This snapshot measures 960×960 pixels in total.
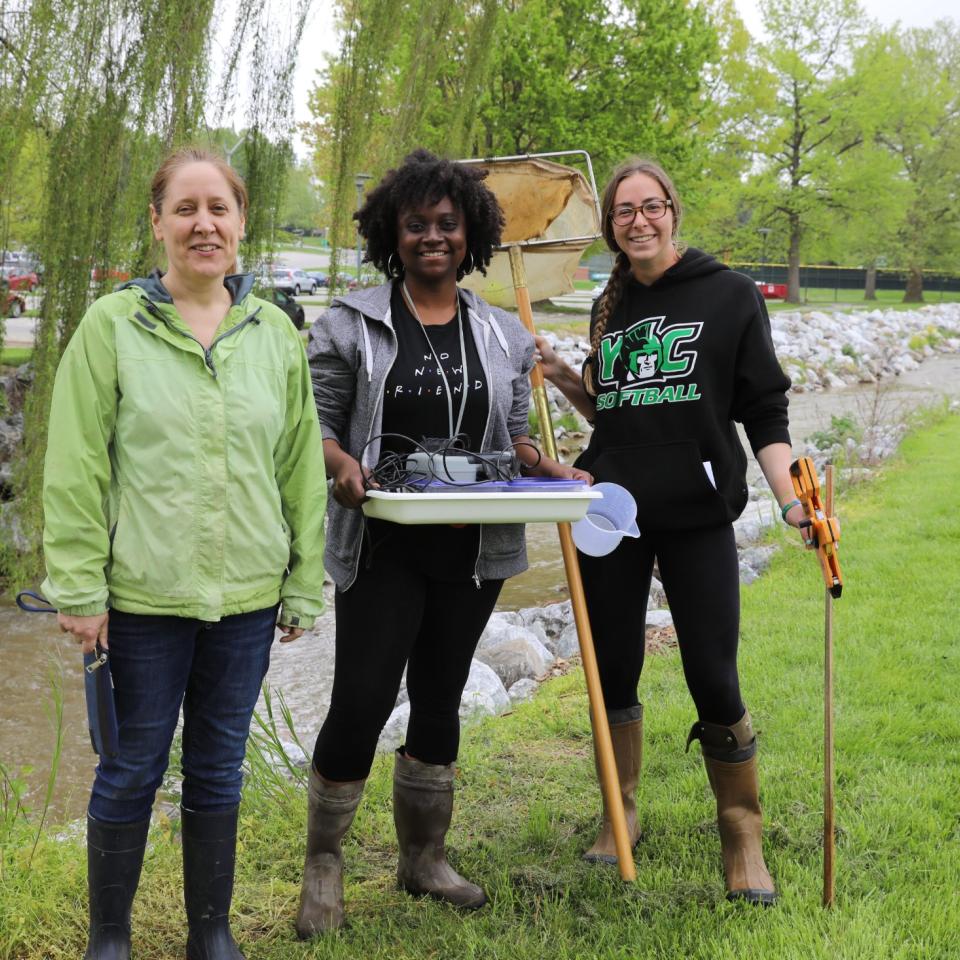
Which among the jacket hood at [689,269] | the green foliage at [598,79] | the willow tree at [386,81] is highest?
the green foliage at [598,79]

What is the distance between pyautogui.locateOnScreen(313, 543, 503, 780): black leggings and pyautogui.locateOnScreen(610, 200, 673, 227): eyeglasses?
3.37ft

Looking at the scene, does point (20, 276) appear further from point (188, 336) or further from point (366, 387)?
point (188, 336)

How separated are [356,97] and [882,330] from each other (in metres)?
23.7

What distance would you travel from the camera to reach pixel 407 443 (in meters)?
2.54

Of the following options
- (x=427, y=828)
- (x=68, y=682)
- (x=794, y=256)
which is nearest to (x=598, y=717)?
(x=427, y=828)

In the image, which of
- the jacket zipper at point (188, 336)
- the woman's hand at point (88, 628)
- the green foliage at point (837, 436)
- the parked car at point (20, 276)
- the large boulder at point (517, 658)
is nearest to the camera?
the woman's hand at point (88, 628)

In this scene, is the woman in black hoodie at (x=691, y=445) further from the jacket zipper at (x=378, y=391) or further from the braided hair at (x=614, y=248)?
the jacket zipper at (x=378, y=391)

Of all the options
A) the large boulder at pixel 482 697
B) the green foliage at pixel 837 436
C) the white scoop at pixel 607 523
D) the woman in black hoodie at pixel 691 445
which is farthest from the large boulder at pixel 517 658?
the green foliage at pixel 837 436

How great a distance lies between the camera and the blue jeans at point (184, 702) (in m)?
2.12

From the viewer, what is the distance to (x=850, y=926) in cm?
253

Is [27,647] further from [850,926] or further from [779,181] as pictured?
[779,181]

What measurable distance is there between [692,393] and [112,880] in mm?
1804

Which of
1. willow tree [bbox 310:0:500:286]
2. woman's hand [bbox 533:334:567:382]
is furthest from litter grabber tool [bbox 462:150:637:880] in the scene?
willow tree [bbox 310:0:500:286]

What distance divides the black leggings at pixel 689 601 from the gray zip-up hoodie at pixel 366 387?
12.5 inches
